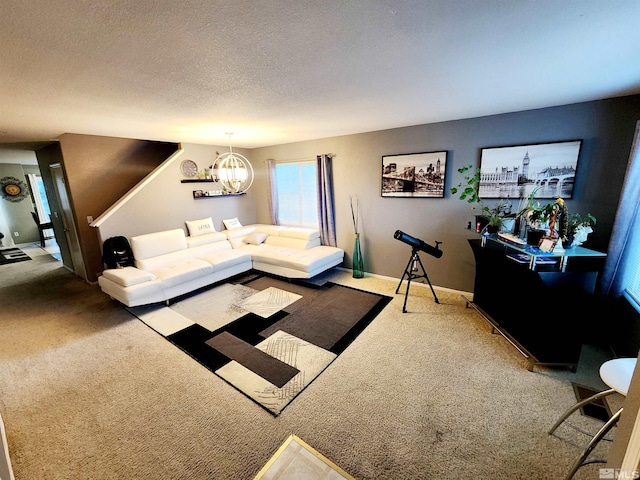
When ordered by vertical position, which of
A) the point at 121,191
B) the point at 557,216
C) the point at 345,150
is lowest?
the point at 557,216

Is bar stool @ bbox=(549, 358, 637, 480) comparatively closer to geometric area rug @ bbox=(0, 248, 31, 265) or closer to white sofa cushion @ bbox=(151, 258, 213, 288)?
white sofa cushion @ bbox=(151, 258, 213, 288)

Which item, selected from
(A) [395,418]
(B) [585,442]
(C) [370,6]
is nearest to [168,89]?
(C) [370,6]

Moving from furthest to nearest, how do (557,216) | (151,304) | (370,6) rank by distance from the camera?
(151,304) < (557,216) < (370,6)

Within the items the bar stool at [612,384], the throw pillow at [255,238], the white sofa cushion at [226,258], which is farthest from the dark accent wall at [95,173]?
the bar stool at [612,384]

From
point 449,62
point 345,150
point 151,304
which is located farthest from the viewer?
point 345,150

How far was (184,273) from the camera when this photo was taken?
362cm

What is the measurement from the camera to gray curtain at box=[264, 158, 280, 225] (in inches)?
207

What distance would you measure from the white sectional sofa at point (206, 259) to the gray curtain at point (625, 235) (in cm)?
326

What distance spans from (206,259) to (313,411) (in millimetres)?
3107

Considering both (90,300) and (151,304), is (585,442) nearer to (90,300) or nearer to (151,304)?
(151,304)

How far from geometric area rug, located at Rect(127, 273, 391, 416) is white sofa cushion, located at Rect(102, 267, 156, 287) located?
0.44 meters

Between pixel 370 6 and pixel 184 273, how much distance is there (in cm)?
369

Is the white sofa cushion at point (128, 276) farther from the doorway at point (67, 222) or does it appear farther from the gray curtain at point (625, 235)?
the gray curtain at point (625, 235)

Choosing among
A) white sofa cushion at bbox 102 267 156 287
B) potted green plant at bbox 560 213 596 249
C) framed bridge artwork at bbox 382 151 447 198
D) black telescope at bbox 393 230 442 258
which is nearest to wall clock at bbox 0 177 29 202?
white sofa cushion at bbox 102 267 156 287
